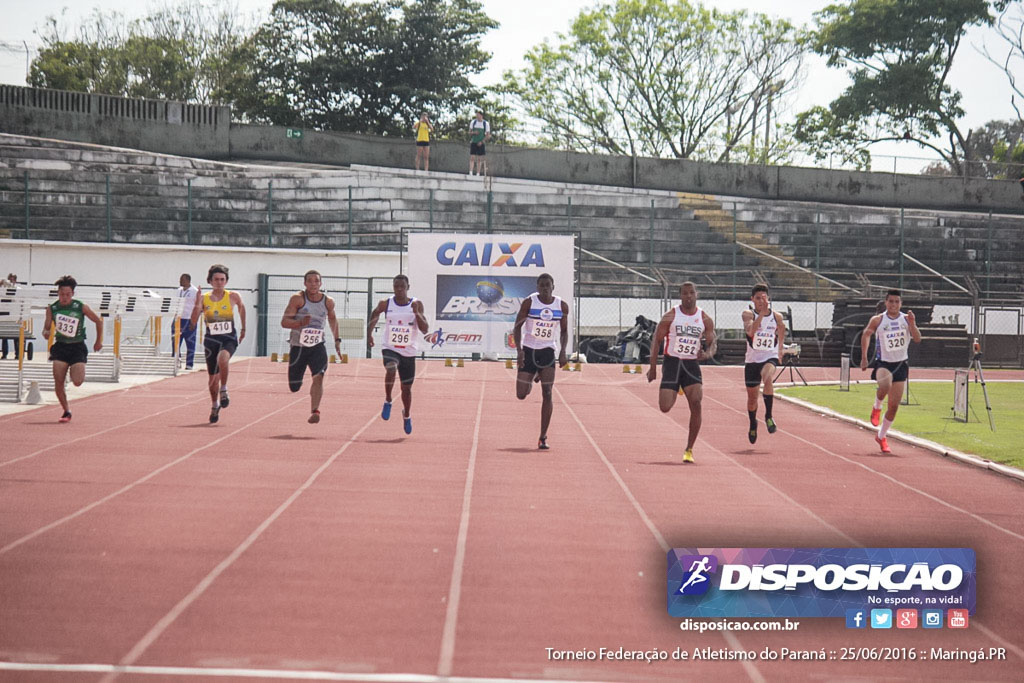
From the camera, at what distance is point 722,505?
398 inches

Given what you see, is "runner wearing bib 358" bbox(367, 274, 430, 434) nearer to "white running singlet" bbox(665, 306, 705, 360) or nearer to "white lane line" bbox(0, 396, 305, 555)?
"white lane line" bbox(0, 396, 305, 555)

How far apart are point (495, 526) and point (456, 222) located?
94.7 ft

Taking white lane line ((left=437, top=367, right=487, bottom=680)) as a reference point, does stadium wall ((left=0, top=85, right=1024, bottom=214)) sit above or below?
above

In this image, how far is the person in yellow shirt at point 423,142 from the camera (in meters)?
41.4

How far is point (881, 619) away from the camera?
5.79 m

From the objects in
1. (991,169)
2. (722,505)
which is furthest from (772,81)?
(722,505)

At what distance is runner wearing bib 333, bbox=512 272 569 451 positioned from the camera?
13617mm

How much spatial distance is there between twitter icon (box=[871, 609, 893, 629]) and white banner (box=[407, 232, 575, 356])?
20695 millimetres

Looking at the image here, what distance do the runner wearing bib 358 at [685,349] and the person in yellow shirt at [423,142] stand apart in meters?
29.6

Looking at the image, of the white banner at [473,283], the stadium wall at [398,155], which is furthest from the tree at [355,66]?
the white banner at [473,283]

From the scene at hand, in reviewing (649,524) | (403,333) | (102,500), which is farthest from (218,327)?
(649,524)

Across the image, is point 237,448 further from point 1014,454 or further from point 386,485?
point 1014,454

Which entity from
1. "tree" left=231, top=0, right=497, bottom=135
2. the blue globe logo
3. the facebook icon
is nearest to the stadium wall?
"tree" left=231, top=0, right=497, bottom=135

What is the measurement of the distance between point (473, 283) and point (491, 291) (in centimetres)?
46
